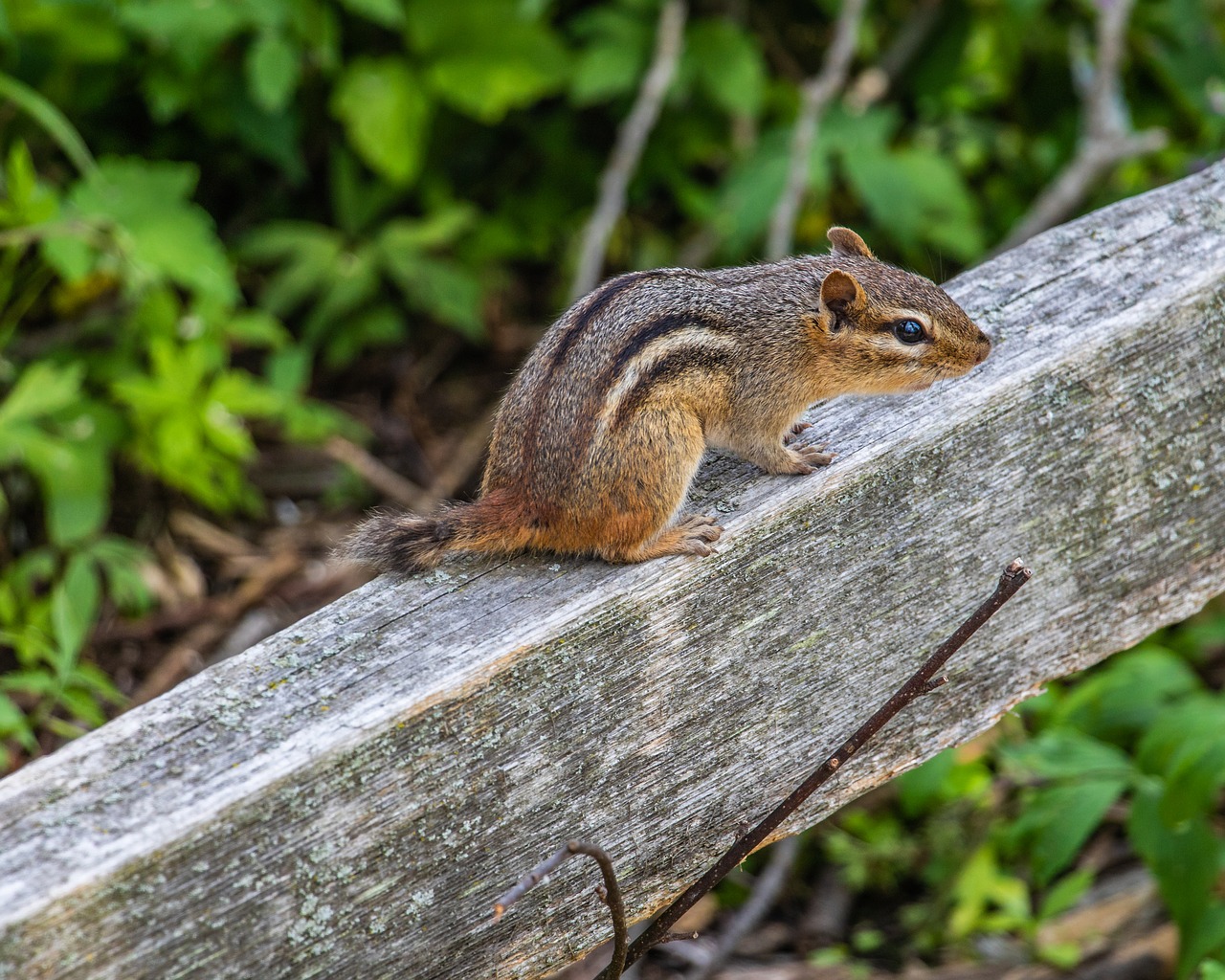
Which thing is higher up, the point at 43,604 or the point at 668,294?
the point at 668,294

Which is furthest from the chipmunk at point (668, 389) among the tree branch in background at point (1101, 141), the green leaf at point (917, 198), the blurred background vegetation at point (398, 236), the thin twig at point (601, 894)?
the tree branch in background at point (1101, 141)

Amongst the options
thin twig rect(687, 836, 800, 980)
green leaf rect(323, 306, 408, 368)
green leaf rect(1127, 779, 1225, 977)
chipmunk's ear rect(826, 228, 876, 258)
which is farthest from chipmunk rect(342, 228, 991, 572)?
green leaf rect(323, 306, 408, 368)

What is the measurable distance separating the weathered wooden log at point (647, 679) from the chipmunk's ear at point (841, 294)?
0.53 m

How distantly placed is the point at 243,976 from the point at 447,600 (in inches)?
22.3

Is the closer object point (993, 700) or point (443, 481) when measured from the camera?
point (993, 700)

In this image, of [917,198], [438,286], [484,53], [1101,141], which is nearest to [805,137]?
[917,198]

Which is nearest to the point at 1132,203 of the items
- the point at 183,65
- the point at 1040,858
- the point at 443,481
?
the point at 1040,858

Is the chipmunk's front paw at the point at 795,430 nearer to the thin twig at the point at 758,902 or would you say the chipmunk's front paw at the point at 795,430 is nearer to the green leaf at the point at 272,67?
the thin twig at the point at 758,902

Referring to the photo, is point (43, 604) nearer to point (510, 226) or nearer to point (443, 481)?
point (443, 481)

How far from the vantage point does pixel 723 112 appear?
17.0 ft

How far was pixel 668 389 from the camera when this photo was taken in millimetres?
2469

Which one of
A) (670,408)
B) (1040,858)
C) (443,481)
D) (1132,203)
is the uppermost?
(1132,203)

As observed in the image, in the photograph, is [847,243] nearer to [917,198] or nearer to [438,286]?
[917,198]

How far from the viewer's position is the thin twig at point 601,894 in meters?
1.46
